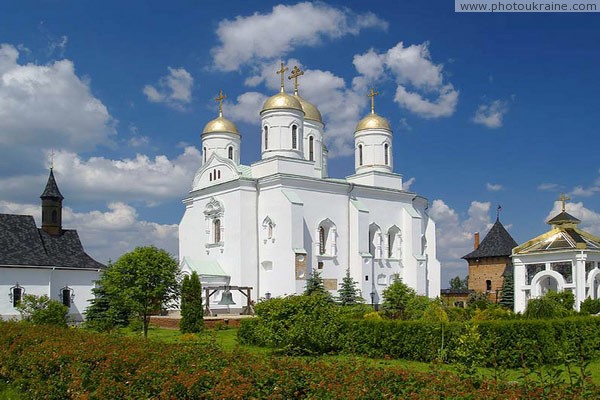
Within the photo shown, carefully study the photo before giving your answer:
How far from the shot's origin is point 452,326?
47.9 feet

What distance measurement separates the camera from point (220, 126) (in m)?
40.0

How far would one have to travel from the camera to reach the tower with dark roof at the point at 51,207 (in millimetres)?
36062

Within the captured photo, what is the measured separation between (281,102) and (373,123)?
26.4ft

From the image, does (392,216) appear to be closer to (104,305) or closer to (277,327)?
(104,305)

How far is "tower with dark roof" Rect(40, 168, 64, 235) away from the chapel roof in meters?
0.39

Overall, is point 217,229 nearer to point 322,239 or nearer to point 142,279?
point 322,239

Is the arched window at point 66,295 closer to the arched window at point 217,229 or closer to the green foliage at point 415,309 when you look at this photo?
the arched window at point 217,229

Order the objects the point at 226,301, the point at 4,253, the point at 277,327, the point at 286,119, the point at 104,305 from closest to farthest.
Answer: the point at 277,327 → the point at 104,305 → the point at 226,301 → the point at 4,253 → the point at 286,119

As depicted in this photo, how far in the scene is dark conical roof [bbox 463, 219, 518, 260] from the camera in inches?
1731

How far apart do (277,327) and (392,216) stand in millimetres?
24423

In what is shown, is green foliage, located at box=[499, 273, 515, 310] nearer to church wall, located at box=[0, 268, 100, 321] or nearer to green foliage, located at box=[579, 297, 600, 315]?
green foliage, located at box=[579, 297, 600, 315]

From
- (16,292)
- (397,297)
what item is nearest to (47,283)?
(16,292)

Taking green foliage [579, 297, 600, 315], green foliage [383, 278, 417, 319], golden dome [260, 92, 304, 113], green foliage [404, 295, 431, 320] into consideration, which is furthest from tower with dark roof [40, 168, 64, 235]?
green foliage [579, 297, 600, 315]

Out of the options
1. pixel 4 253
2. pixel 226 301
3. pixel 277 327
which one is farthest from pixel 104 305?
pixel 277 327
